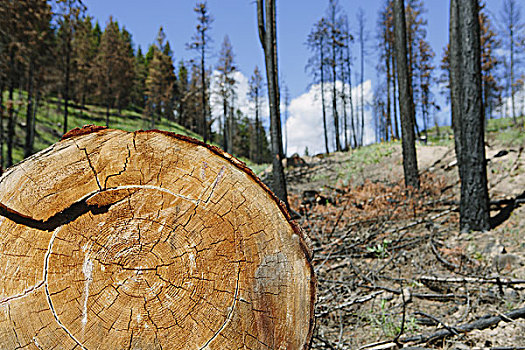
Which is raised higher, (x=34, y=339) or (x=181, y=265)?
(x=181, y=265)

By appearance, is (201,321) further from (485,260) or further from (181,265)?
(485,260)

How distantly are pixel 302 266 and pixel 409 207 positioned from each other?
5994mm

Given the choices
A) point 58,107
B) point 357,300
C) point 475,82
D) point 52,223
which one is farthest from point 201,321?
point 58,107

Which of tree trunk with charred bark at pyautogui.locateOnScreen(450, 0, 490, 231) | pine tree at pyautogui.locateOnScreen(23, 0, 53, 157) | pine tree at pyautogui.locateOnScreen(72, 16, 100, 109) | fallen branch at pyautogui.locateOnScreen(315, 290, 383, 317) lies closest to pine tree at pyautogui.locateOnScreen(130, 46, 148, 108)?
pine tree at pyautogui.locateOnScreen(72, 16, 100, 109)

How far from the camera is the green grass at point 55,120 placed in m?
22.7

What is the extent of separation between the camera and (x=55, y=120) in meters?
29.0

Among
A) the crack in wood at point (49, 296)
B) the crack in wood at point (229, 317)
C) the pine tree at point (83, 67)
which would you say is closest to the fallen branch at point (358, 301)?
the crack in wood at point (229, 317)

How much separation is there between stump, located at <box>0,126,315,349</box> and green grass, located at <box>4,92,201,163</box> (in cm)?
1658

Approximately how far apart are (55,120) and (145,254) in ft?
108

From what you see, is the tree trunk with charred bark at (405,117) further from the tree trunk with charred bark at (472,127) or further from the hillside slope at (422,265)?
the tree trunk with charred bark at (472,127)

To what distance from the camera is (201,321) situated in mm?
1354

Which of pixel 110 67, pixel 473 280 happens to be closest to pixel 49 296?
pixel 473 280

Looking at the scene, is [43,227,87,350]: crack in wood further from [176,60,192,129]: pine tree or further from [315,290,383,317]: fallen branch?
[176,60,192,129]: pine tree

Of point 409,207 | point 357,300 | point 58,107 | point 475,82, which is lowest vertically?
point 357,300
